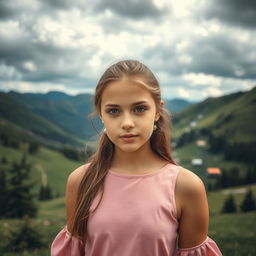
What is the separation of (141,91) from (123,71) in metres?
0.32

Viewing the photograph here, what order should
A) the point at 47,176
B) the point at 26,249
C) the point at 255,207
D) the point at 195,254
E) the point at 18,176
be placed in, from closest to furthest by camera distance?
1. the point at 195,254
2. the point at 26,249
3. the point at 18,176
4. the point at 255,207
5. the point at 47,176

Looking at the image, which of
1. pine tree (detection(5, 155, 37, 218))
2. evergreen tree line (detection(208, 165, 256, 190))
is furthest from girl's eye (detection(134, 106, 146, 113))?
evergreen tree line (detection(208, 165, 256, 190))

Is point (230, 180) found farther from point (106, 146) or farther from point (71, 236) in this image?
point (71, 236)

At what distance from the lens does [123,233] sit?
12.1 ft

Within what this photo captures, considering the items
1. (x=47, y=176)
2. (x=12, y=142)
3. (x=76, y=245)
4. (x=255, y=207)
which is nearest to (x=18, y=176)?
(x=255, y=207)

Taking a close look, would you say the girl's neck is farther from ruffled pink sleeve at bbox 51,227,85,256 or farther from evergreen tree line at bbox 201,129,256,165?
evergreen tree line at bbox 201,129,256,165

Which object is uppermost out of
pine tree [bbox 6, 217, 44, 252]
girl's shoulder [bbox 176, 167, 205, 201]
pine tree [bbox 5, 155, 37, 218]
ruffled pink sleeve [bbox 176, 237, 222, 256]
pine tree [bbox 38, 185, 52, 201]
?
girl's shoulder [bbox 176, 167, 205, 201]

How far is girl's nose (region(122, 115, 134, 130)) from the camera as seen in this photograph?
3.74 metres

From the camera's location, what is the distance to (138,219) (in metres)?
3.66

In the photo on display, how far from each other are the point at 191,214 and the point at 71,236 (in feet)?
4.89

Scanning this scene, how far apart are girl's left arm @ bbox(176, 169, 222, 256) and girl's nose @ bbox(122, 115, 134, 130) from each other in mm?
805

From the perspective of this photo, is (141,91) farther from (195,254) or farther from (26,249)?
(26,249)

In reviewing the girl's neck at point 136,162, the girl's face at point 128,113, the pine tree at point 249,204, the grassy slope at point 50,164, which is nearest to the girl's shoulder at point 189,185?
the girl's neck at point 136,162

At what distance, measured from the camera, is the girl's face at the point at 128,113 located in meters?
3.81
